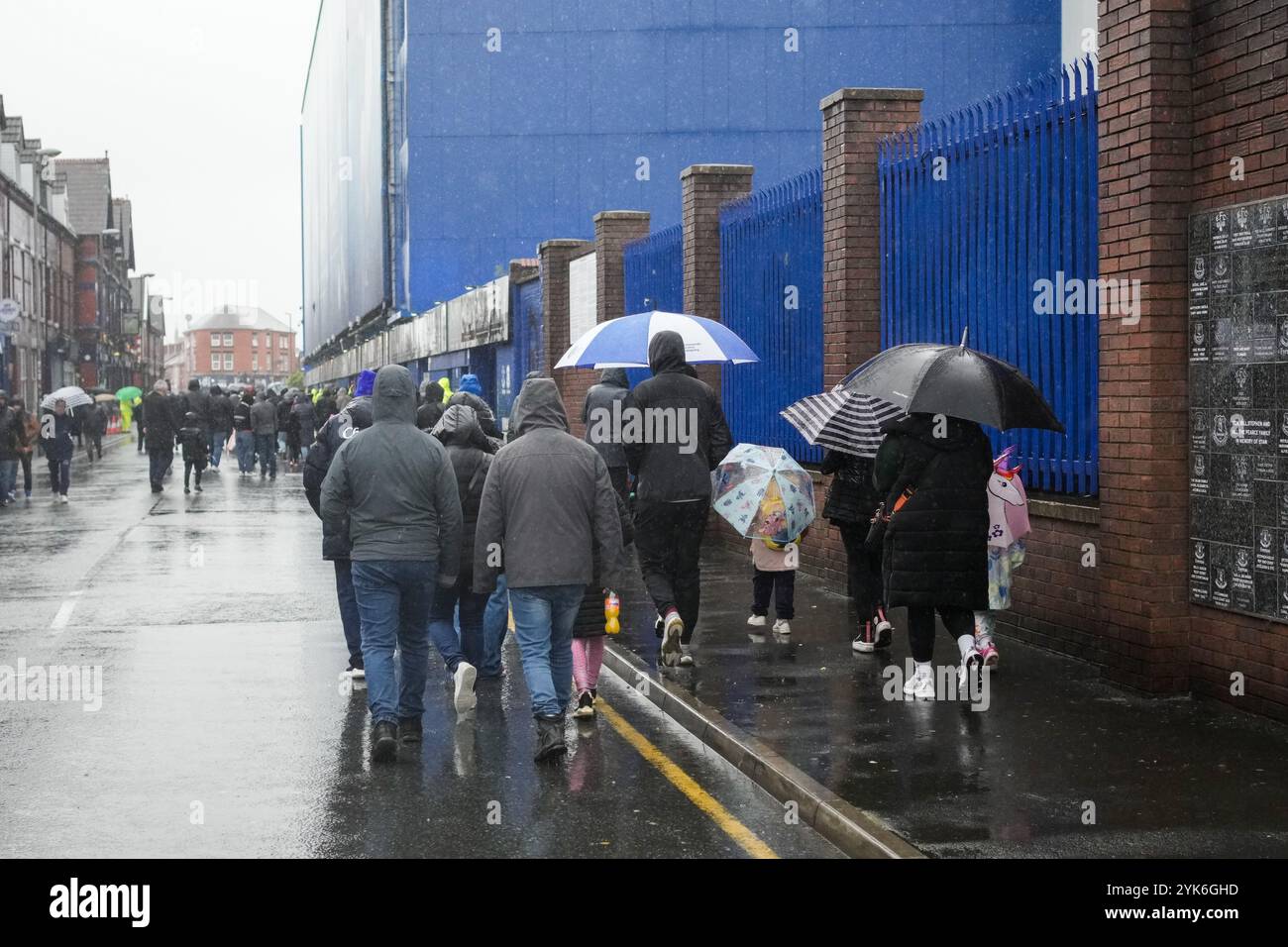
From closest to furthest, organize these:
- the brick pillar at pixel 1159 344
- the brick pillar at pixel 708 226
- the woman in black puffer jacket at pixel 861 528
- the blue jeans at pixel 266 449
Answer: the brick pillar at pixel 1159 344, the woman in black puffer jacket at pixel 861 528, the brick pillar at pixel 708 226, the blue jeans at pixel 266 449

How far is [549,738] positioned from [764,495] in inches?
145

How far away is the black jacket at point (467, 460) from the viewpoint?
29.9 feet

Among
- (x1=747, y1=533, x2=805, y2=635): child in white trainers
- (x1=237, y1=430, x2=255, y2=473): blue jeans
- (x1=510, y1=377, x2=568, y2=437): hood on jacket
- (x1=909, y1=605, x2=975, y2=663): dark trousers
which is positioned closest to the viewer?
(x1=510, y1=377, x2=568, y2=437): hood on jacket

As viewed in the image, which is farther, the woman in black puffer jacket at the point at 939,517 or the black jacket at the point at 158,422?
the black jacket at the point at 158,422

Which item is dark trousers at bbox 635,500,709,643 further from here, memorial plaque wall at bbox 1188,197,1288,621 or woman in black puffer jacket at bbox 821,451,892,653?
memorial plaque wall at bbox 1188,197,1288,621

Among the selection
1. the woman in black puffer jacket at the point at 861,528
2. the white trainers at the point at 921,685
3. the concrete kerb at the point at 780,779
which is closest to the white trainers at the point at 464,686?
the concrete kerb at the point at 780,779

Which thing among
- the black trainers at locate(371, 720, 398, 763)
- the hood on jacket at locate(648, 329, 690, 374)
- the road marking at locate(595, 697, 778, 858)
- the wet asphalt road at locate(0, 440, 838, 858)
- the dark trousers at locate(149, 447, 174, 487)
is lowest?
the road marking at locate(595, 697, 778, 858)

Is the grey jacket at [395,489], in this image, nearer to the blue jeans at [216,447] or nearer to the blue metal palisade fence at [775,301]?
the blue metal palisade fence at [775,301]

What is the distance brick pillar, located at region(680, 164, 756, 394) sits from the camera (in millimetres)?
18656

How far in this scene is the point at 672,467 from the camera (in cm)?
1002

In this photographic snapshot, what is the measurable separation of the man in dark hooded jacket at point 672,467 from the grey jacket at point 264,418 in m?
24.2

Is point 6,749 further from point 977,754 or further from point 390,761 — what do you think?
point 977,754

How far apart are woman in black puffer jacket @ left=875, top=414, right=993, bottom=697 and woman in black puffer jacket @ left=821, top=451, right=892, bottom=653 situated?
165 centimetres

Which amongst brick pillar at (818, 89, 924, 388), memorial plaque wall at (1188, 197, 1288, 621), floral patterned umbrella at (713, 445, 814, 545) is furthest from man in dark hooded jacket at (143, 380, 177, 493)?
memorial plaque wall at (1188, 197, 1288, 621)
